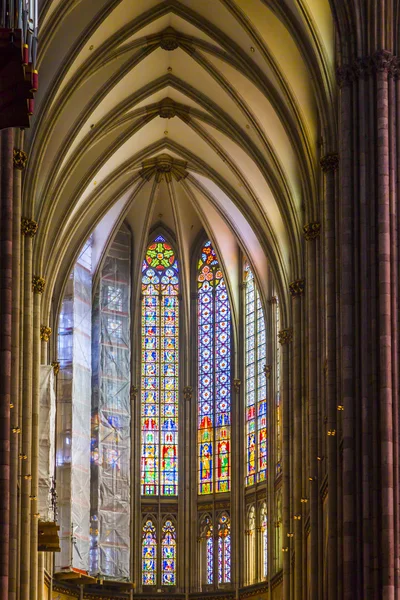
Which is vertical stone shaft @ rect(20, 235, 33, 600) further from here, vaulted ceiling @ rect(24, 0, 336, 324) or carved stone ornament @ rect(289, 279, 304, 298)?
carved stone ornament @ rect(289, 279, 304, 298)

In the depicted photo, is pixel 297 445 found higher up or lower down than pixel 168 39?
lower down

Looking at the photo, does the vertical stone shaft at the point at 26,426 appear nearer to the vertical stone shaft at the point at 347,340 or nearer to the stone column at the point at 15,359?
the stone column at the point at 15,359

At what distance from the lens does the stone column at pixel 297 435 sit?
47.8 meters

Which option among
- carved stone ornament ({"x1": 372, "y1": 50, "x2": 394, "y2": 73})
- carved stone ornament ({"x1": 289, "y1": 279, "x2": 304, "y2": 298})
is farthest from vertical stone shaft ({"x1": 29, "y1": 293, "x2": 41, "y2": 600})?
carved stone ornament ({"x1": 372, "y1": 50, "x2": 394, "y2": 73})

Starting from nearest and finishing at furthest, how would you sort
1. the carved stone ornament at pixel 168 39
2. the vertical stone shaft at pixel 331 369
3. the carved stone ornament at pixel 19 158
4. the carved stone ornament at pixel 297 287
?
the vertical stone shaft at pixel 331 369
the carved stone ornament at pixel 19 158
the carved stone ornament at pixel 168 39
the carved stone ornament at pixel 297 287

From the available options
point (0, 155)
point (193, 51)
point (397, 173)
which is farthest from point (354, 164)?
point (193, 51)

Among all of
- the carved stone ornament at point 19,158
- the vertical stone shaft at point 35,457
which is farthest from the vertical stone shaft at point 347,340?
the vertical stone shaft at point 35,457

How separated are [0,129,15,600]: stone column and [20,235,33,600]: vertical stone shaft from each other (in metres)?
9.67

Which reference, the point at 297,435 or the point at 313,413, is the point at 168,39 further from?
the point at 297,435

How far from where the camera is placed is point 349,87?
3688cm

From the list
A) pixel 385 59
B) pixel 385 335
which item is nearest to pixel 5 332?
pixel 385 335

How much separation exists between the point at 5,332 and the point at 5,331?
0.04 m

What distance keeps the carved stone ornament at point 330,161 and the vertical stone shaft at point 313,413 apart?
518 centimetres

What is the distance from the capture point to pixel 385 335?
114 feet
